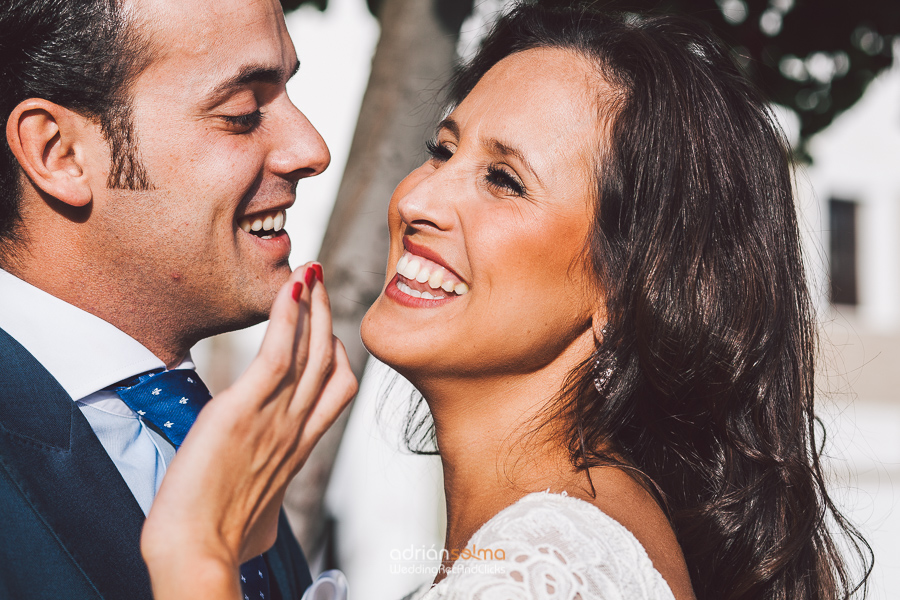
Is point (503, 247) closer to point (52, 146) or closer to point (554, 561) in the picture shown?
point (554, 561)

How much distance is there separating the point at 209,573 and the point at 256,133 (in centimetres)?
159

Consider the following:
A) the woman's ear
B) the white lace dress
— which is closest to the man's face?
the woman's ear

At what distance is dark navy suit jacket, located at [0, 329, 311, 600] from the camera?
5.29ft

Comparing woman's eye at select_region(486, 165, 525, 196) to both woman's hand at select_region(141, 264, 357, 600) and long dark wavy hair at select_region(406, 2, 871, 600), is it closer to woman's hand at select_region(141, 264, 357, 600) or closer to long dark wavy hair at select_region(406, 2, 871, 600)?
long dark wavy hair at select_region(406, 2, 871, 600)

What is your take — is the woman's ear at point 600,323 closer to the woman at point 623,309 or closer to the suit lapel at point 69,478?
the woman at point 623,309

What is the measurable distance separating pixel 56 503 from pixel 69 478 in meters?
0.07

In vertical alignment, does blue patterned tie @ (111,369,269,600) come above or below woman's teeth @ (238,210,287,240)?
below

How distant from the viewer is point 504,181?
2.11 metres

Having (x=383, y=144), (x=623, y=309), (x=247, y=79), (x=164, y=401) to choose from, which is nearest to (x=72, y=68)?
(x=247, y=79)

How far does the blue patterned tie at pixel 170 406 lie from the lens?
213cm

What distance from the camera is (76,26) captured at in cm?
222

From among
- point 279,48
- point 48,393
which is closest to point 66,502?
point 48,393

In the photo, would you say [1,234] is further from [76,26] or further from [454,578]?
[454,578]

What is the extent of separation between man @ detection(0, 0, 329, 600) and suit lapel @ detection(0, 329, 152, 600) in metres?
0.01
